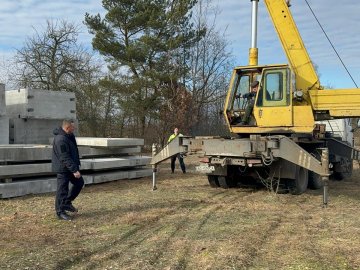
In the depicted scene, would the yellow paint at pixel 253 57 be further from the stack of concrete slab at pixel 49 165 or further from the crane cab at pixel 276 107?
the stack of concrete slab at pixel 49 165

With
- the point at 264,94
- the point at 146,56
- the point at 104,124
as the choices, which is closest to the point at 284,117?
the point at 264,94

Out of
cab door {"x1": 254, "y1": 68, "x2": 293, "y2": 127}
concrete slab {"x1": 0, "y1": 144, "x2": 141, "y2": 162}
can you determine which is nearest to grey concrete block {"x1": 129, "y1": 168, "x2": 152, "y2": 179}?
concrete slab {"x1": 0, "y1": 144, "x2": 141, "y2": 162}

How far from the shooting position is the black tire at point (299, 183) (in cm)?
999

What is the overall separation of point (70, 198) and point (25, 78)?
26.6m

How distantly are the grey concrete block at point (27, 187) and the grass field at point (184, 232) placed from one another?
0.26 metres

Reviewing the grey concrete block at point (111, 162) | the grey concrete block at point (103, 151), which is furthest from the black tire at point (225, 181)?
the grey concrete block at point (103, 151)

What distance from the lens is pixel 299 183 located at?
10180 mm

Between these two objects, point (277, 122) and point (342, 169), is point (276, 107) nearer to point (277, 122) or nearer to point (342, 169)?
point (277, 122)

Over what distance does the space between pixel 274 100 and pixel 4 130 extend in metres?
7.61

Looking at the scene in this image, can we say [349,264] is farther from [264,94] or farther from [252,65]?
[252,65]

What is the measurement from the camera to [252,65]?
1102cm

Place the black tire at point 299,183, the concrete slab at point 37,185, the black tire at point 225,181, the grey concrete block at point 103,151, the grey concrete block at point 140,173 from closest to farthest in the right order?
the concrete slab at point 37,185, the black tire at point 299,183, the black tire at point 225,181, the grey concrete block at point 103,151, the grey concrete block at point 140,173

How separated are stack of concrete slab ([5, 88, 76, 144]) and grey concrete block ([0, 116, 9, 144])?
1038 mm

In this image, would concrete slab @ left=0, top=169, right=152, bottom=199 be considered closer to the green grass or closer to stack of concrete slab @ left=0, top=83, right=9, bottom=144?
the green grass
